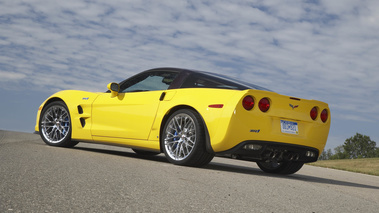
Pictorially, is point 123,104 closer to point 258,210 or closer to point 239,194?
point 239,194

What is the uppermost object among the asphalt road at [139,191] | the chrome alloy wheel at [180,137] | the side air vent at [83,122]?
the chrome alloy wheel at [180,137]

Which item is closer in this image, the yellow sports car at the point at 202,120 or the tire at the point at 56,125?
the yellow sports car at the point at 202,120

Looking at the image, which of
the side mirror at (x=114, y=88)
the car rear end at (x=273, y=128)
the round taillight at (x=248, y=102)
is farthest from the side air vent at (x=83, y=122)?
the round taillight at (x=248, y=102)

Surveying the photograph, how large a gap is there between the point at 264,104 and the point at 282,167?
1.75m

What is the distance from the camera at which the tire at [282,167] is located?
22.8 feet

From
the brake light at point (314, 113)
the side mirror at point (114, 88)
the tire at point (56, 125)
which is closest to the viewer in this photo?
the brake light at point (314, 113)

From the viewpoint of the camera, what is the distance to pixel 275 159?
240 inches

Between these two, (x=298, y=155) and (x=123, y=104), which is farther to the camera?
(x=123, y=104)

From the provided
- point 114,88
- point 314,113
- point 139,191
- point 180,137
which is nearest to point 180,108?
point 180,137

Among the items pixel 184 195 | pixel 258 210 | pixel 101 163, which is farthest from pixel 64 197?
pixel 101 163

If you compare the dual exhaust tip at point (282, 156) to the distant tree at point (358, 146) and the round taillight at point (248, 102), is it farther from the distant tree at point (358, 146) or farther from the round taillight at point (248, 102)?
the distant tree at point (358, 146)

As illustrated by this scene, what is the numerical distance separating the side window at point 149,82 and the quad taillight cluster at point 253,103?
1454 mm

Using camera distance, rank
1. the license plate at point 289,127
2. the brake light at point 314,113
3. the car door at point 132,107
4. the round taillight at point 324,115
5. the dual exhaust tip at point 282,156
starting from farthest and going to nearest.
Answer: the car door at point 132,107 → the round taillight at point 324,115 → the brake light at point 314,113 → the dual exhaust tip at point 282,156 → the license plate at point 289,127

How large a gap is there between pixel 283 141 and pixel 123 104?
8.40 feet
